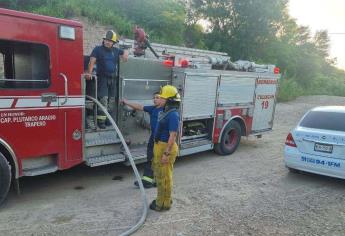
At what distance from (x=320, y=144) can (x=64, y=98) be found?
15.0ft

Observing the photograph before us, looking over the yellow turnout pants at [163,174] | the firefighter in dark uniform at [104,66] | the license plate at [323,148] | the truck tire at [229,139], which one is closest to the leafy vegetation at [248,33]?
the truck tire at [229,139]

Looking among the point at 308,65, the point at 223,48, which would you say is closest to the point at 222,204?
the point at 223,48

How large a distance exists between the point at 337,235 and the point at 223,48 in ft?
95.2

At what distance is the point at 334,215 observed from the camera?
547 centimetres

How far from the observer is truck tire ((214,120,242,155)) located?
855cm

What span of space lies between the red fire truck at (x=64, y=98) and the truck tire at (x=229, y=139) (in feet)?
2.33

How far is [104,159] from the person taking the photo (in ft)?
19.5

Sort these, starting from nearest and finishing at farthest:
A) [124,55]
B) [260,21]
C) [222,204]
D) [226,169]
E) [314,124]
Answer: [222,204], [124,55], [314,124], [226,169], [260,21]

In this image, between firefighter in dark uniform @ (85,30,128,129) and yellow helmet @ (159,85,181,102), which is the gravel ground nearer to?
firefighter in dark uniform @ (85,30,128,129)

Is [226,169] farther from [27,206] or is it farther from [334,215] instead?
[27,206]

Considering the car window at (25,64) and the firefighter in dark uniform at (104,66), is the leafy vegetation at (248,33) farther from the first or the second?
the car window at (25,64)

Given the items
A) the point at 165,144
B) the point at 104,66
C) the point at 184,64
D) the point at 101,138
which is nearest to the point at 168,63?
the point at 184,64

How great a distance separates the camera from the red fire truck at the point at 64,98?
485cm

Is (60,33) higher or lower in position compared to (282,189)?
higher
